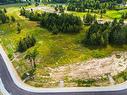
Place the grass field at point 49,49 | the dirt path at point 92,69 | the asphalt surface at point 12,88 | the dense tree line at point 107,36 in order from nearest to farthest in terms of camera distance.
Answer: the asphalt surface at point 12,88
the dirt path at point 92,69
the grass field at point 49,49
the dense tree line at point 107,36

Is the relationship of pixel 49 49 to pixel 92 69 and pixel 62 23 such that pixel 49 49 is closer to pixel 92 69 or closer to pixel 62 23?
pixel 62 23

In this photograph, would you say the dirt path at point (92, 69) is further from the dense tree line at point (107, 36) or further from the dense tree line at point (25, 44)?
the dense tree line at point (25, 44)

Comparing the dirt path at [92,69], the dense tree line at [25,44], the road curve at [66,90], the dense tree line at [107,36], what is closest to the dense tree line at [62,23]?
the dense tree line at [107,36]

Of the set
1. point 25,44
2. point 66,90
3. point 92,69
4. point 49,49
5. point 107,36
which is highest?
point 107,36

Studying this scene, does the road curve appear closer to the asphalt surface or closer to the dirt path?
the asphalt surface

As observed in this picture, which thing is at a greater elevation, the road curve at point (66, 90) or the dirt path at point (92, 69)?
the dirt path at point (92, 69)

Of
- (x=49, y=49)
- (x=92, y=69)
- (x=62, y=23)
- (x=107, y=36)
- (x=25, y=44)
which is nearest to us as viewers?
(x=92, y=69)

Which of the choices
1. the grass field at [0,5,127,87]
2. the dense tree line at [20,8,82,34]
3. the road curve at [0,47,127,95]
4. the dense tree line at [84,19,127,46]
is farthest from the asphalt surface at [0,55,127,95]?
the dense tree line at [20,8,82,34]

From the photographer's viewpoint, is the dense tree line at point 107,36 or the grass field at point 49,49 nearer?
the grass field at point 49,49

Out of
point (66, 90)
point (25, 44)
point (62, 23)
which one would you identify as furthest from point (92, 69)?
point (62, 23)
